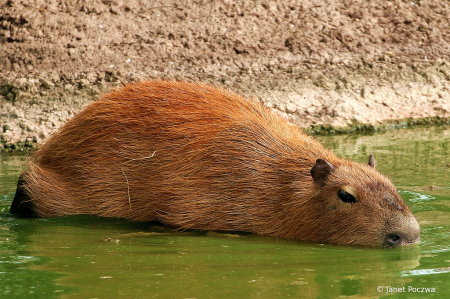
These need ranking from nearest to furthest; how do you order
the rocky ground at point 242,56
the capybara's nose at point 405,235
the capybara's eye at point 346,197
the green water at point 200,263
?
1. the green water at point 200,263
2. the capybara's nose at point 405,235
3. the capybara's eye at point 346,197
4. the rocky ground at point 242,56

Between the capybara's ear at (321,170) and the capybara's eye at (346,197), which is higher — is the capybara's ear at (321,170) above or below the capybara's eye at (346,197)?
above

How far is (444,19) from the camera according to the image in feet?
35.4

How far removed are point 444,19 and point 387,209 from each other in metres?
7.00

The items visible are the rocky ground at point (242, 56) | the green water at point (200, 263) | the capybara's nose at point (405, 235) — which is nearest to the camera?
the green water at point (200, 263)

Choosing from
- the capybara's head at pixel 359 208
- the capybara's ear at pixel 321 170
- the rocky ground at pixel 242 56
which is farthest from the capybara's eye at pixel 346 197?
the rocky ground at pixel 242 56

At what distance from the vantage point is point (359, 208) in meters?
4.79

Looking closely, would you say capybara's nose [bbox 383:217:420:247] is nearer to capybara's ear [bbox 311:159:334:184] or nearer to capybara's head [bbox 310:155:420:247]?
capybara's head [bbox 310:155:420:247]

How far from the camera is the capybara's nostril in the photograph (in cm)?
460

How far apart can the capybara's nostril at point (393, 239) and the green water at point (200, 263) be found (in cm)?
7

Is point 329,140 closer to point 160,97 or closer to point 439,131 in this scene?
point 439,131

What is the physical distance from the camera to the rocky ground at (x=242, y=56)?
8.98m

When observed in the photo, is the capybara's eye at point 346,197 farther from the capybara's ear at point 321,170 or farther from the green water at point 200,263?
the green water at point 200,263

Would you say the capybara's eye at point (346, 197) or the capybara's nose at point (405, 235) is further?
the capybara's eye at point (346, 197)

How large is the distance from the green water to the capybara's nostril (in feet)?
0.24
